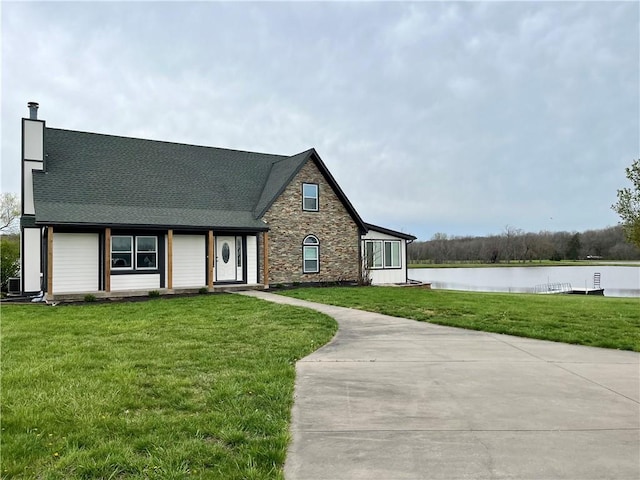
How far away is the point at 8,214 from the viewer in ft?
117

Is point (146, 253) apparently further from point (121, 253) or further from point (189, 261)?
point (189, 261)

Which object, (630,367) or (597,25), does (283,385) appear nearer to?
(630,367)

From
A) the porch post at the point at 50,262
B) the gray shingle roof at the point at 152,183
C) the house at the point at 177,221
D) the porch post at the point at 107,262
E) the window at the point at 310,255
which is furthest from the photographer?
the window at the point at 310,255

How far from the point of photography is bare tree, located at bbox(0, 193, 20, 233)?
35.5 meters

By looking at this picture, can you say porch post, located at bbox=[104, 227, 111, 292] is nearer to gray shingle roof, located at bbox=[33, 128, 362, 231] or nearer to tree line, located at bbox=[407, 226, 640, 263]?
gray shingle roof, located at bbox=[33, 128, 362, 231]

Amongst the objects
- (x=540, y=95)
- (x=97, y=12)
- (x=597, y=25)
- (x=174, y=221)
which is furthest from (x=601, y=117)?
(x=97, y=12)

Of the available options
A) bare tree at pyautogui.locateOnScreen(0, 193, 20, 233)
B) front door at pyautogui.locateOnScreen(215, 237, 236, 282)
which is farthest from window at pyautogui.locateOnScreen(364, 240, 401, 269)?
bare tree at pyautogui.locateOnScreen(0, 193, 20, 233)

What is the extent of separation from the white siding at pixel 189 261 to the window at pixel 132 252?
36.8 inches

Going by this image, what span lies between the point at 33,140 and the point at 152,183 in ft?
15.1

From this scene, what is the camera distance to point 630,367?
6.50 metres

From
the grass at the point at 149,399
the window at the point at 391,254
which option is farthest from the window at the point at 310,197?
the grass at the point at 149,399

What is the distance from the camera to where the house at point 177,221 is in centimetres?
1697

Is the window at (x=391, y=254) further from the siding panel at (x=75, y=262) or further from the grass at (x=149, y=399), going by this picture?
the grass at (x=149, y=399)

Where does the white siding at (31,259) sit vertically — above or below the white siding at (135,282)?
above
